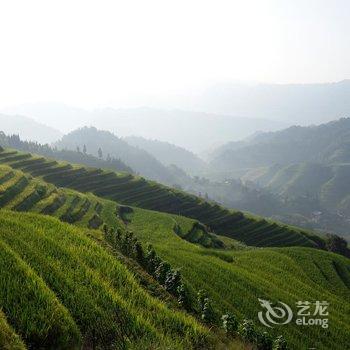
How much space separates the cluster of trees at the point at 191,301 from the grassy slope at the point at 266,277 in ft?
20.2

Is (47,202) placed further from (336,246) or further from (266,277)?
(336,246)

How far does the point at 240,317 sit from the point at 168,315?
13.5m

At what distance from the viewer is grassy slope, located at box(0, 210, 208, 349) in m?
10.9

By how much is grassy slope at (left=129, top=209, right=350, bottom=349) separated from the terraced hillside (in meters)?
25.8

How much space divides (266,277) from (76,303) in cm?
3418

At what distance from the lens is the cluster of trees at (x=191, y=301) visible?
1677 cm

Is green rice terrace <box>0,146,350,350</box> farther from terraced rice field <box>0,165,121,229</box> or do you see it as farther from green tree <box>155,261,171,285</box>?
terraced rice field <box>0,165,121,229</box>

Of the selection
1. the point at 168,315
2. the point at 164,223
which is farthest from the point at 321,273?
the point at 168,315

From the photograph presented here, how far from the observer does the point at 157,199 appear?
10112 centimetres

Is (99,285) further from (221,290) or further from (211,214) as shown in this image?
(211,214)

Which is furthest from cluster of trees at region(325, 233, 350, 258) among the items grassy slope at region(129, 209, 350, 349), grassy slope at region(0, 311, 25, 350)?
grassy slope at region(0, 311, 25, 350)

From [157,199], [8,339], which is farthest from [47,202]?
[157,199]

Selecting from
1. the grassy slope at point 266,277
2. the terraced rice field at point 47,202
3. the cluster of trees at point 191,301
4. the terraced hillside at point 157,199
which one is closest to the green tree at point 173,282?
the cluster of trees at point 191,301

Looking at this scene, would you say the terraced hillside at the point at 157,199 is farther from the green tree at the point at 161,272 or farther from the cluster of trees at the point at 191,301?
the green tree at the point at 161,272
